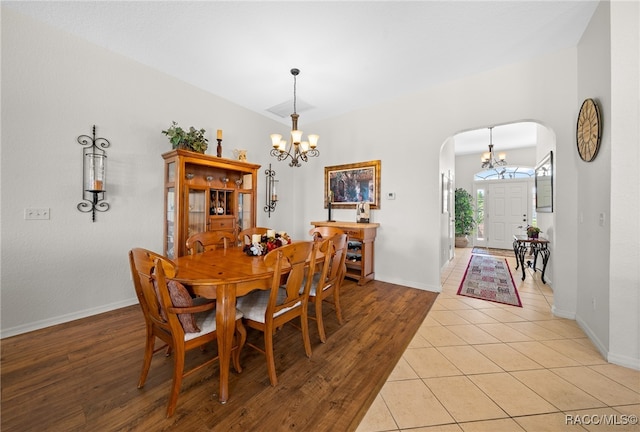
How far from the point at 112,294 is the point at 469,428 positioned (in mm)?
3612

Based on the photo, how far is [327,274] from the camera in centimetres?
231

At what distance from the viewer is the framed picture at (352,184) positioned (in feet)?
13.4

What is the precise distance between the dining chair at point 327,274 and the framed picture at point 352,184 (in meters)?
1.95

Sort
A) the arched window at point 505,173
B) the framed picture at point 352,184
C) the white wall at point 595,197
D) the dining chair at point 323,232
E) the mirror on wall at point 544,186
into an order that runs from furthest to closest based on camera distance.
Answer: the arched window at point 505,173 < the framed picture at point 352,184 < the mirror on wall at point 544,186 < the dining chair at point 323,232 < the white wall at point 595,197

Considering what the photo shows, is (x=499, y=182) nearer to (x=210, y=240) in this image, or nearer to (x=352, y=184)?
(x=352, y=184)

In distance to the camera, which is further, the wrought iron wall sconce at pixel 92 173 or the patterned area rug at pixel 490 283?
the patterned area rug at pixel 490 283

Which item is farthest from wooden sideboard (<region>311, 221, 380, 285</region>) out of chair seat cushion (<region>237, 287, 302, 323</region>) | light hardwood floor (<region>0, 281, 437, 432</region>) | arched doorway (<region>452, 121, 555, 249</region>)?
arched doorway (<region>452, 121, 555, 249</region>)

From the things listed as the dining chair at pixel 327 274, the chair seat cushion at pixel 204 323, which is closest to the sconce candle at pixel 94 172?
the chair seat cushion at pixel 204 323

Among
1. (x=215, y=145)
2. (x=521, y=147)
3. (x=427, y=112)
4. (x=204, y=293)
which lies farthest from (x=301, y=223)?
(x=521, y=147)

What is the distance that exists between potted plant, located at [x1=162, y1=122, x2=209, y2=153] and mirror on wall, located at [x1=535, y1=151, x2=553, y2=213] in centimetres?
511

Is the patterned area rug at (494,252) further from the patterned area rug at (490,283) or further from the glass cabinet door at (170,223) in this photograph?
the glass cabinet door at (170,223)

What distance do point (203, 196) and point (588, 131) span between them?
4350 millimetres

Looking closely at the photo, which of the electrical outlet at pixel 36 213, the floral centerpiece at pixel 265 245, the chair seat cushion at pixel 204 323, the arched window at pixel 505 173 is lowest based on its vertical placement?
the chair seat cushion at pixel 204 323

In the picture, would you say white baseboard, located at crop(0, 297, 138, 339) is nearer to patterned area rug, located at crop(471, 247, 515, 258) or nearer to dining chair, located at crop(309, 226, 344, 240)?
dining chair, located at crop(309, 226, 344, 240)
